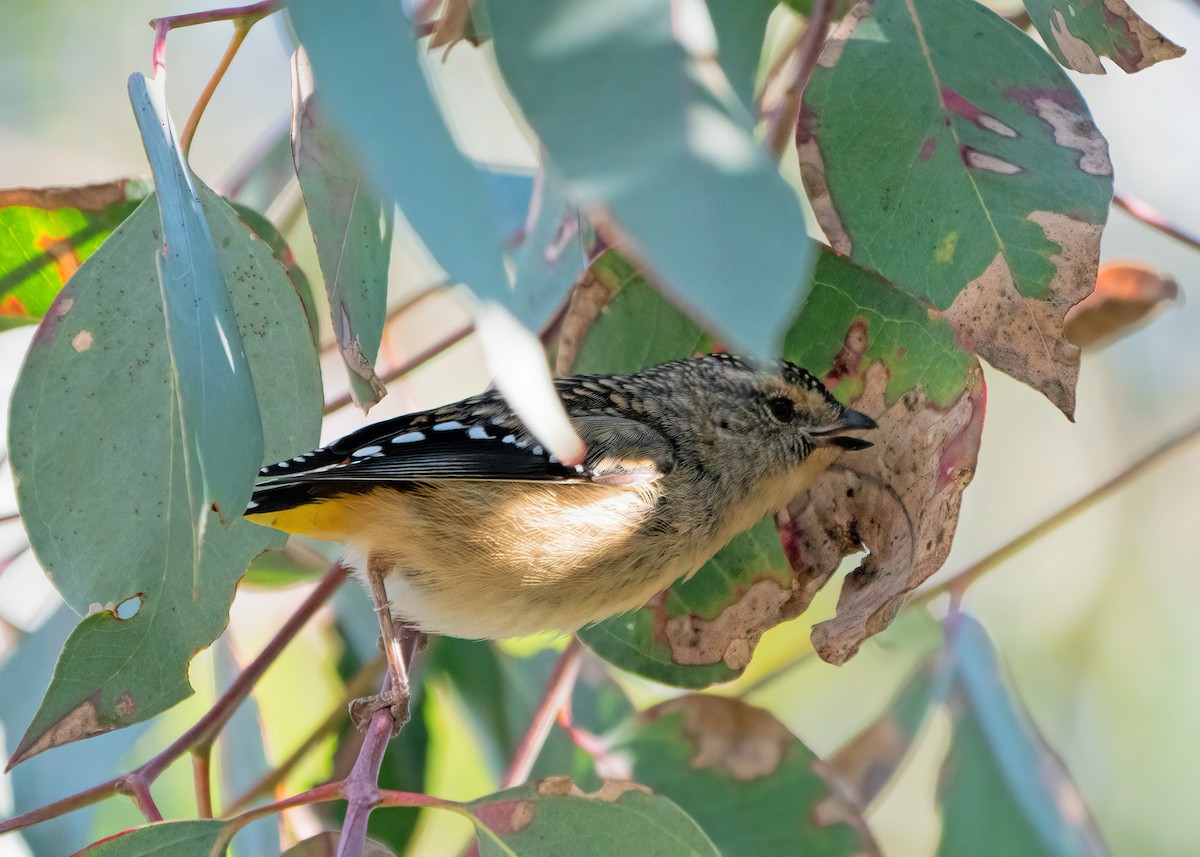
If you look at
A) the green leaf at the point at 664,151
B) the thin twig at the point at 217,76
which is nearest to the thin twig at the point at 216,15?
the thin twig at the point at 217,76

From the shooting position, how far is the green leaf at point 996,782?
1.83 m

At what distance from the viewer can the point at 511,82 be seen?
92cm

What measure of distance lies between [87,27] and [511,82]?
337cm

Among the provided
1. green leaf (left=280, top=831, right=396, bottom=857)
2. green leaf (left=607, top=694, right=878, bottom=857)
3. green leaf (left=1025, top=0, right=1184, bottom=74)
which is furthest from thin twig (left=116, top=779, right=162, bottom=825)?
green leaf (left=1025, top=0, right=1184, bottom=74)

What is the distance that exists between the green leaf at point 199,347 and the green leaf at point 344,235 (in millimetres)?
150

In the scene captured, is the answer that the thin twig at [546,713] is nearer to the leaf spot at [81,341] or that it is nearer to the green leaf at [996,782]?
the green leaf at [996,782]

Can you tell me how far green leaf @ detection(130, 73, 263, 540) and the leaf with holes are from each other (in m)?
0.62

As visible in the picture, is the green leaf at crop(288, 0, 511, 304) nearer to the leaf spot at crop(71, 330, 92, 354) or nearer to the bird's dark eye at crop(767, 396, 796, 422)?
the leaf spot at crop(71, 330, 92, 354)

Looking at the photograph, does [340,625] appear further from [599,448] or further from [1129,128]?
[1129,128]

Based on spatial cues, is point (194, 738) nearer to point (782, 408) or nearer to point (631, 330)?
point (631, 330)

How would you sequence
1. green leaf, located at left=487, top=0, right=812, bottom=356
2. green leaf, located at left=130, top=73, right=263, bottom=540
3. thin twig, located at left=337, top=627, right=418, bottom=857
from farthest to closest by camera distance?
1. thin twig, located at left=337, top=627, right=418, bottom=857
2. green leaf, located at left=130, top=73, right=263, bottom=540
3. green leaf, located at left=487, top=0, right=812, bottom=356

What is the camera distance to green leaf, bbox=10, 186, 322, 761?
→ 1.36 metres

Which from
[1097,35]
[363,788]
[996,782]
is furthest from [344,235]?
[996,782]

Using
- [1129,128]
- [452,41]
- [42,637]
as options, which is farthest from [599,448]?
[1129,128]
